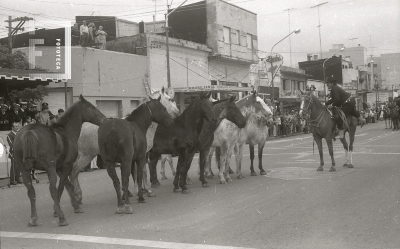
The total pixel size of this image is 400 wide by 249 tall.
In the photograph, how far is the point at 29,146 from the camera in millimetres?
7391

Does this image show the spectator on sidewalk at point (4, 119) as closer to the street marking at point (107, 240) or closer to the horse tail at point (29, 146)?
the horse tail at point (29, 146)

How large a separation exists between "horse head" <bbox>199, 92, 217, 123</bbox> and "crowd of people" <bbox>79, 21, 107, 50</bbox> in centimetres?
1762

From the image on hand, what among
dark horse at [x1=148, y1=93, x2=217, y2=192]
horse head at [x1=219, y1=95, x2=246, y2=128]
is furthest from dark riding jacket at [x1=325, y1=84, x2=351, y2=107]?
dark horse at [x1=148, y1=93, x2=217, y2=192]

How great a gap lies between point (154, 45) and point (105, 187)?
21914 mm

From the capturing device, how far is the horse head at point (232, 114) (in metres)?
11.6

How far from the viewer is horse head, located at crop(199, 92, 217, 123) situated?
1057 cm

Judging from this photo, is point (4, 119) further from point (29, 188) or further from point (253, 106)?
point (29, 188)

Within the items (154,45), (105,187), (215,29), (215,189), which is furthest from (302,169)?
(215,29)

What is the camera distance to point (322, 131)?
1386cm

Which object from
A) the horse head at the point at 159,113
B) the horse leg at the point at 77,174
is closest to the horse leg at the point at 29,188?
the horse leg at the point at 77,174

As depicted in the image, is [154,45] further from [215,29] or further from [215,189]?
[215,189]

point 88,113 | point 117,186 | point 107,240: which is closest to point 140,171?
point 117,186

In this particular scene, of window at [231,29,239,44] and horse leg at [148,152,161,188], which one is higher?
window at [231,29,239,44]

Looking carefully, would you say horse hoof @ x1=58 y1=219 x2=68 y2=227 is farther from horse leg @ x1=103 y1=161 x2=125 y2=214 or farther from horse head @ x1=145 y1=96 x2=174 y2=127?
horse head @ x1=145 y1=96 x2=174 y2=127
